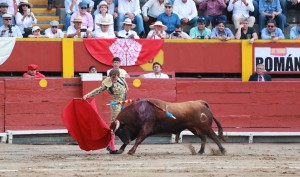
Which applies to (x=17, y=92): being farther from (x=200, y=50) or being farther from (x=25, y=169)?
(x=25, y=169)

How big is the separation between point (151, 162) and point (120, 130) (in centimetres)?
150

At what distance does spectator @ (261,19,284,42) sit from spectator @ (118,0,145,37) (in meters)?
2.23

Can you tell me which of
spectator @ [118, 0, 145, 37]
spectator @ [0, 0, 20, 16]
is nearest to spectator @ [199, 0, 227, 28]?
spectator @ [118, 0, 145, 37]

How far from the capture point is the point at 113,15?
18500 mm

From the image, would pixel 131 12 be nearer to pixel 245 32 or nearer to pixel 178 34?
pixel 178 34

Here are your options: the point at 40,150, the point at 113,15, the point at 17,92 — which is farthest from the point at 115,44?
the point at 40,150

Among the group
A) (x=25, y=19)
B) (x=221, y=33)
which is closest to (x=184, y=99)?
(x=221, y=33)

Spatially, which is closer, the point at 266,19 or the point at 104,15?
the point at 104,15

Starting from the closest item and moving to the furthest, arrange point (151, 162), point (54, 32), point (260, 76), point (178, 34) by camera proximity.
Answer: point (151, 162) → point (54, 32) → point (260, 76) → point (178, 34)

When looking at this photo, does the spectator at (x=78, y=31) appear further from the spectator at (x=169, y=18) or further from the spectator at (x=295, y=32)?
the spectator at (x=295, y=32)

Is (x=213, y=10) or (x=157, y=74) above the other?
(x=213, y=10)

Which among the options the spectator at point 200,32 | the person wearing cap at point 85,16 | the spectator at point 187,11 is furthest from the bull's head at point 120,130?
the spectator at point 187,11

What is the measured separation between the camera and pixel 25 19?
17.9m

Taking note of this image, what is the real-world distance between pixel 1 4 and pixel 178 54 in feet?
10.6
